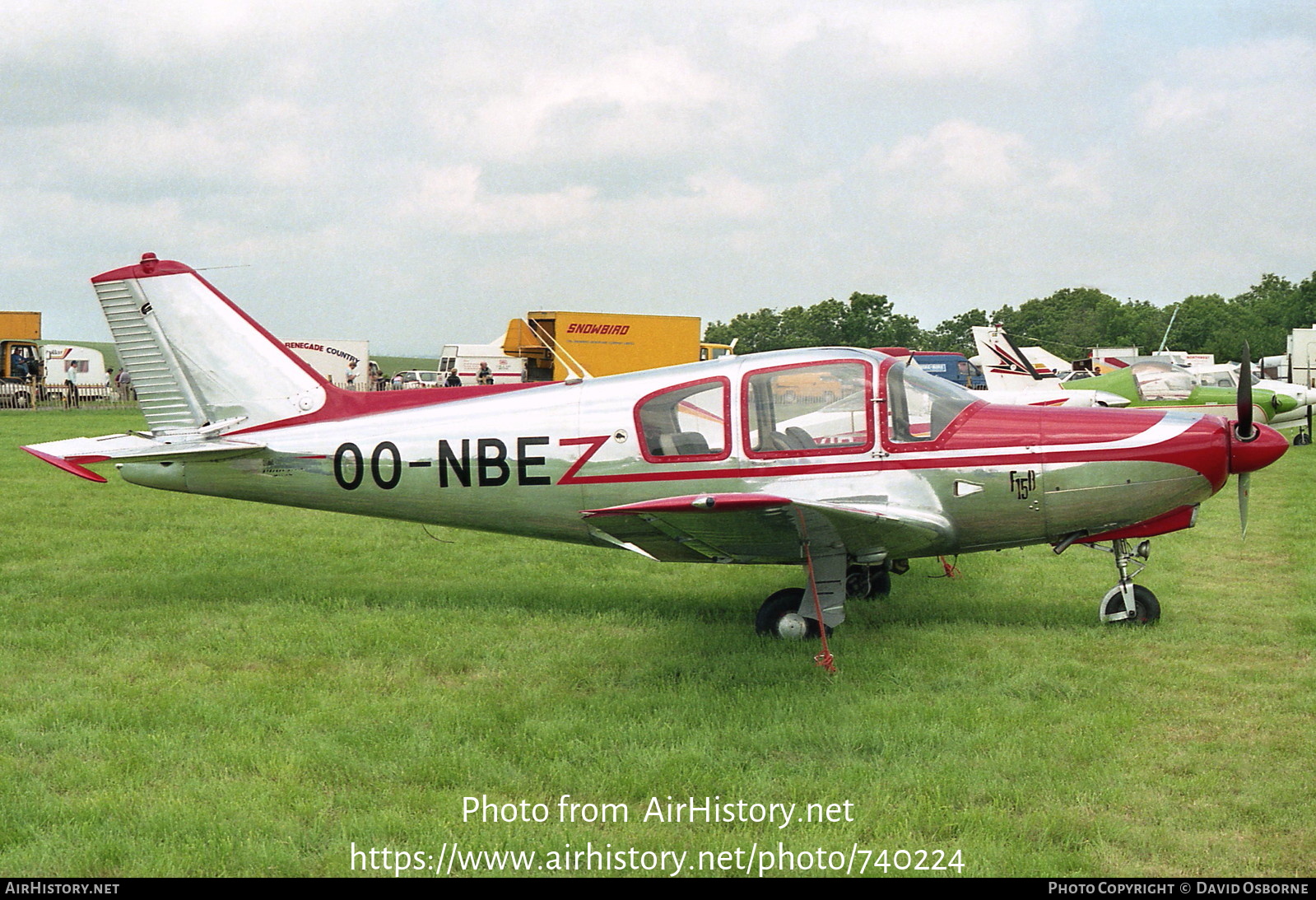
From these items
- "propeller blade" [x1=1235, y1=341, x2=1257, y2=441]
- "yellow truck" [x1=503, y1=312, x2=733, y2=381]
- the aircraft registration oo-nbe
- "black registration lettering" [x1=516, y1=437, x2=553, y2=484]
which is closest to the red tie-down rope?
the aircraft registration oo-nbe

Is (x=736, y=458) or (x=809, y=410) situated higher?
(x=809, y=410)

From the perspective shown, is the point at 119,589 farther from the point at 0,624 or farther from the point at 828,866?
the point at 828,866

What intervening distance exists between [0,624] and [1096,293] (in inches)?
4846

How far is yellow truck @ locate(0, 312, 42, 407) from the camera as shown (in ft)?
132

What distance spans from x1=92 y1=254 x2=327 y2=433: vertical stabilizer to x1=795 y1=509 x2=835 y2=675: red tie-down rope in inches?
158

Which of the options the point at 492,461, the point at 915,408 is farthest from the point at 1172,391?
the point at 492,461

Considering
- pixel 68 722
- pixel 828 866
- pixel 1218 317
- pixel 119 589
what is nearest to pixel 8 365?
pixel 119 589

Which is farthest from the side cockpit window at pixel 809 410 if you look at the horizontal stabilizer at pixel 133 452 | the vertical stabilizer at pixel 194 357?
the horizontal stabilizer at pixel 133 452

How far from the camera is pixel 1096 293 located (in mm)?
116562

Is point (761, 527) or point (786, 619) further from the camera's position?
point (786, 619)

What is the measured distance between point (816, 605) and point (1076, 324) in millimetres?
113900

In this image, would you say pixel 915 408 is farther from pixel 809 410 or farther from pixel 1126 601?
pixel 1126 601

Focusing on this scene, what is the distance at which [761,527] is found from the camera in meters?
6.09

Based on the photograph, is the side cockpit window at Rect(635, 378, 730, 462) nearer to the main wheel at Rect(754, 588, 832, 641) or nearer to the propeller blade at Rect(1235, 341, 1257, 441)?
the main wheel at Rect(754, 588, 832, 641)
